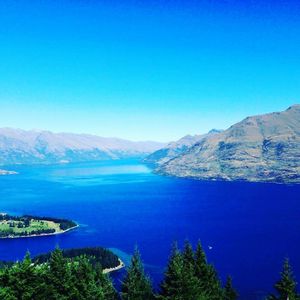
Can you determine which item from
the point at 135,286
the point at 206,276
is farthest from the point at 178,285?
the point at 206,276

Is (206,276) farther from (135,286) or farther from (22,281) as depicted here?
(22,281)

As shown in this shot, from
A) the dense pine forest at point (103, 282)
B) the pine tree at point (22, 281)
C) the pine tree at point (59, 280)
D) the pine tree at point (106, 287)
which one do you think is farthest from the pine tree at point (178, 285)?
the pine tree at point (22, 281)

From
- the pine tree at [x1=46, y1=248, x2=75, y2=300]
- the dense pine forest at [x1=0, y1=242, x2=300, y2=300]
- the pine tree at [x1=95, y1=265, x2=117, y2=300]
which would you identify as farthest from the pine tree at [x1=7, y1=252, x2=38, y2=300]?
the pine tree at [x1=95, y1=265, x2=117, y2=300]

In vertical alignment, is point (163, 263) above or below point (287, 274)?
below

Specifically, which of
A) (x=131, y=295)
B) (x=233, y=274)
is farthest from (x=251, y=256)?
(x=131, y=295)

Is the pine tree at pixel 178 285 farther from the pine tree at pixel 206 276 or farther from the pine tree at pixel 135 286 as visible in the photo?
the pine tree at pixel 206 276

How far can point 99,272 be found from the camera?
5738 centimetres

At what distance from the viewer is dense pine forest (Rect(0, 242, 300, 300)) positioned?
39969 millimetres

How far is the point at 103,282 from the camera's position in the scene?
5359cm

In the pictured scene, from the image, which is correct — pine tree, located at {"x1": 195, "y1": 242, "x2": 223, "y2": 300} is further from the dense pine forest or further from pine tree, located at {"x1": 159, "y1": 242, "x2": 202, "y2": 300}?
pine tree, located at {"x1": 159, "y1": 242, "x2": 202, "y2": 300}

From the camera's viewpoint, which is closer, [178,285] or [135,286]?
[178,285]

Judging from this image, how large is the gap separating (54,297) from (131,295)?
351 inches

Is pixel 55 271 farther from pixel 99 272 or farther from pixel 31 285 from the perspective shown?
pixel 99 272

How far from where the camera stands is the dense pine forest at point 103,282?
131ft
